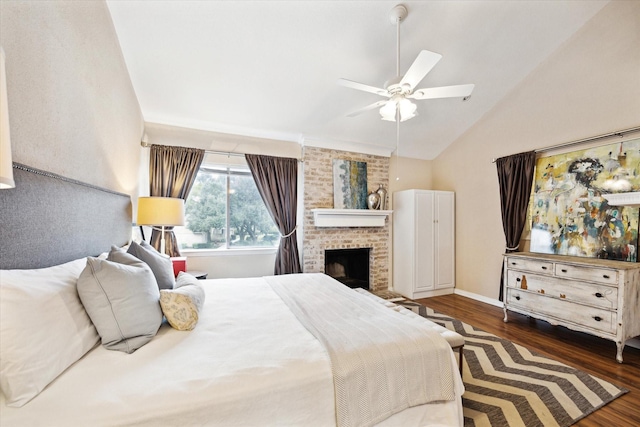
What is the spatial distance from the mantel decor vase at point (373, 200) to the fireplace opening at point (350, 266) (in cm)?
75

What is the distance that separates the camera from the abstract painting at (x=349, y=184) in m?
4.26

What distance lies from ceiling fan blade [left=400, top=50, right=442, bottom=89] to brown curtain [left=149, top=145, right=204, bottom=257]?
9.17 ft

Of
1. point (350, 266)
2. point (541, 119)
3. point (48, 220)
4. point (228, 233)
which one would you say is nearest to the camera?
point (48, 220)

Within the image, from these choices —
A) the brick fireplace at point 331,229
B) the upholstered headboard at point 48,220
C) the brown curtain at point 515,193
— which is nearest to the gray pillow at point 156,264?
the upholstered headboard at point 48,220

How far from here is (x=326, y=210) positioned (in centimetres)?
397

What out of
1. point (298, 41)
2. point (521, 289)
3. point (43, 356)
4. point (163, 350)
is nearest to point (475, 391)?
point (521, 289)

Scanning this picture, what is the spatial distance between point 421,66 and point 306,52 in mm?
1362

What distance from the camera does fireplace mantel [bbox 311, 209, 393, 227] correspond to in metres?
4.02

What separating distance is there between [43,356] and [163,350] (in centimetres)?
39

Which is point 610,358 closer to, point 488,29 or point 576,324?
point 576,324

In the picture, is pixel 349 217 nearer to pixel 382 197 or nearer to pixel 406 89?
pixel 382 197

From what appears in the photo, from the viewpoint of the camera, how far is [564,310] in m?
2.70

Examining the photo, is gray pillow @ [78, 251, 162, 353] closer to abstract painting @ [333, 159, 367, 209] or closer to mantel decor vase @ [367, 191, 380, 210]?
abstract painting @ [333, 159, 367, 209]

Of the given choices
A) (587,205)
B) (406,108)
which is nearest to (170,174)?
(406,108)
